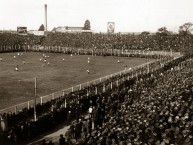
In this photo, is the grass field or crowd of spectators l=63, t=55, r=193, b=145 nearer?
crowd of spectators l=63, t=55, r=193, b=145

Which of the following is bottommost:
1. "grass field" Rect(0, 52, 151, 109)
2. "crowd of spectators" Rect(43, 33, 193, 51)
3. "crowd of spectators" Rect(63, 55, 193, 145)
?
"grass field" Rect(0, 52, 151, 109)

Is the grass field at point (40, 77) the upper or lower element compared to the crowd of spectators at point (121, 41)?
lower

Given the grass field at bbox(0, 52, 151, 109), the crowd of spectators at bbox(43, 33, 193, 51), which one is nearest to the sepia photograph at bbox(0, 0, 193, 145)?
the grass field at bbox(0, 52, 151, 109)

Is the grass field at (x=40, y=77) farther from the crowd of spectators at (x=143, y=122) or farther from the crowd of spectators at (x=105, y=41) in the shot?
the crowd of spectators at (x=105, y=41)

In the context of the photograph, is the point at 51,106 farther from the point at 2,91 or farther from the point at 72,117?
the point at 2,91

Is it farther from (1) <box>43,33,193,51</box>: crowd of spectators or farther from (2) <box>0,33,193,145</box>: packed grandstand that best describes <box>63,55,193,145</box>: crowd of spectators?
(1) <box>43,33,193,51</box>: crowd of spectators

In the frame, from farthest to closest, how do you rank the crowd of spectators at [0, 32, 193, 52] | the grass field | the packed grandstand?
the crowd of spectators at [0, 32, 193, 52] → the grass field → the packed grandstand

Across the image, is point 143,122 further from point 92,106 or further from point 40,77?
point 40,77

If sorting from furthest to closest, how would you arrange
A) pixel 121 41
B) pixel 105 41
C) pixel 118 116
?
1. pixel 105 41
2. pixel 121 41
3. pixel 118 116

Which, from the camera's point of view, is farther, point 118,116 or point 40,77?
point 40,77

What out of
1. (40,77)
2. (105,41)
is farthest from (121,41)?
(40,77)

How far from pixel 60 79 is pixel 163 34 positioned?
46.0 m

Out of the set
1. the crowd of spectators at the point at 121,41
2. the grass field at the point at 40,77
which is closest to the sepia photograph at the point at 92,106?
the grass field at the point at 40,77

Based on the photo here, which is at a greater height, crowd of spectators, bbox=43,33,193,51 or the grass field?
crowd of spectators, bbox=43,33,193,51
